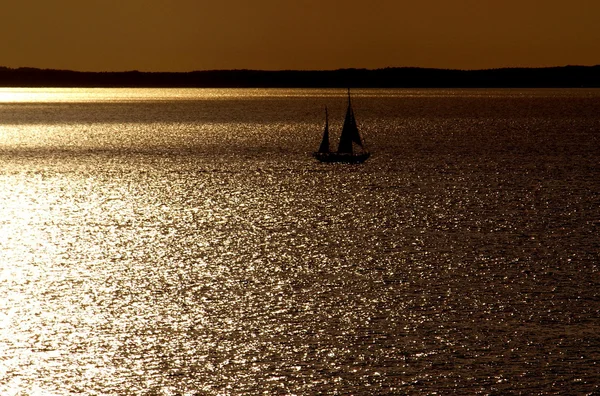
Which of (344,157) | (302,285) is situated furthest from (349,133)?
(302,285)

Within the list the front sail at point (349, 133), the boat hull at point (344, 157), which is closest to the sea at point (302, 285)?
the front sail at point (349, 133)

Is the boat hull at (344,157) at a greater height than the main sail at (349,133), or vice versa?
the main sail at (349,133)

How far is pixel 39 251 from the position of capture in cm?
5341

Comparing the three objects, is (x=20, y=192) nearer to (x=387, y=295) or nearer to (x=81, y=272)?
(x=81, y=272)

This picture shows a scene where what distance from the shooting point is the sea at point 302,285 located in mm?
30891

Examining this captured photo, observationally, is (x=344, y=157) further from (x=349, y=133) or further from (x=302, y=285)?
(x=302, y=285)

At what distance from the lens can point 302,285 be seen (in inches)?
1732

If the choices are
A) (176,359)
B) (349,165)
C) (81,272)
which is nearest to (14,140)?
(349,165)

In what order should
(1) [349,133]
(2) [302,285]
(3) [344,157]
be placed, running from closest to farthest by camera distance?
(2) [302,285] → (1) [349,133] → (3) [344,157]

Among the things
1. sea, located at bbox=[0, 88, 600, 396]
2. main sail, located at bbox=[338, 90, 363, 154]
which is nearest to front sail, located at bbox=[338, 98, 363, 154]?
main sail, located at bbox=[338, 90, 363, 154]

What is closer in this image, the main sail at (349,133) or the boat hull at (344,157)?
the main sail at (349,133)

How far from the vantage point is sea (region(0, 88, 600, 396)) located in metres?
30.9

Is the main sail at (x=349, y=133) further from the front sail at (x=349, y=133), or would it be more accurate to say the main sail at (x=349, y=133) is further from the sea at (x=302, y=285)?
the sea at (x=302, y=285)

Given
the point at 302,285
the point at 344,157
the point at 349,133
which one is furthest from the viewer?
the point at 344,157
